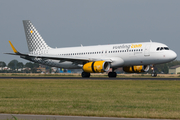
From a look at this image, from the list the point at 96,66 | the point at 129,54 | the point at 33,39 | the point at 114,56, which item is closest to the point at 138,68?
the point at 114,56

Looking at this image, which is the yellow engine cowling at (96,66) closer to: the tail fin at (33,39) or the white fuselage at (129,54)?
the white fuselage at (129,54)

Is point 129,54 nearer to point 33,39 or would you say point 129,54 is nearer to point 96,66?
point 96,66

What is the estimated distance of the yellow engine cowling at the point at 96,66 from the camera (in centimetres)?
4322

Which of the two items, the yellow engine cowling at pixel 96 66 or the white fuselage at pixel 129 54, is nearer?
the white fuselage at pixel 129 54

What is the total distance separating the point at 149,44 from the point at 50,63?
18.8 meters

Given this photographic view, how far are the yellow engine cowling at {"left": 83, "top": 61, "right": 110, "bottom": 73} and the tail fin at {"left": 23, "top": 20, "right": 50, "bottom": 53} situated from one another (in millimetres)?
15001

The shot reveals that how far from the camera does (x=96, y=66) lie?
143 feet

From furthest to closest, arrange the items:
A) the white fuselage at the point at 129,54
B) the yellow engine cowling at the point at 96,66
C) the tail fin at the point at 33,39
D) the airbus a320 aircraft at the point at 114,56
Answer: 1. the tail fin at the point at 33,39
2. the yellow engine cowling at the point at 96,66
3. the airbus a320 aircraft at the point at 114,56
4. the white fuselage at the point at 129,54

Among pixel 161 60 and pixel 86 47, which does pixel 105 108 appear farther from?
pixel 86 47

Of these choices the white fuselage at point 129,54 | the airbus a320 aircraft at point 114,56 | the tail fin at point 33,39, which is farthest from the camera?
the tail fin at point 33,39

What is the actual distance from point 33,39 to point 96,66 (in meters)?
18.6

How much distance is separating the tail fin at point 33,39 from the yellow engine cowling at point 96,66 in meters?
15.0

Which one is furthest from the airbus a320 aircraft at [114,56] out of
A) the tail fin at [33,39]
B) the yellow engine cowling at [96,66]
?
the tail fin at [33,39]

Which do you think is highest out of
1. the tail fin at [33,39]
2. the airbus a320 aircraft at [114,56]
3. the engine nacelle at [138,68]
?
the tail fin at [33,39]
